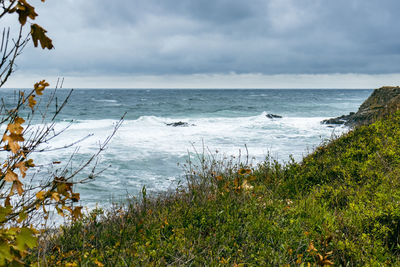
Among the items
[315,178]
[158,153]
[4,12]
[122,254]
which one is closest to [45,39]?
[4,12]

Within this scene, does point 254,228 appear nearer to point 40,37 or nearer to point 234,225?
point 234,225

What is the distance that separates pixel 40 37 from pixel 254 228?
12.3 feet

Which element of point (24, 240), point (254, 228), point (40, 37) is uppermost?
→ point (40, 37)

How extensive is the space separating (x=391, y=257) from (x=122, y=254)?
336 centimetres

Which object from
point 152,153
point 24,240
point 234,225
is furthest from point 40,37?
point 152,153

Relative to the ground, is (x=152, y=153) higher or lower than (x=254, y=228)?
lower

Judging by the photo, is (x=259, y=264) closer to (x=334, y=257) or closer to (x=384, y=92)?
(x=334, y=257)

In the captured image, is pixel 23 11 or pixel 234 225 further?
pixel 234 225

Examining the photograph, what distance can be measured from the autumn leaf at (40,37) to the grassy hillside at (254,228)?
1828 mm

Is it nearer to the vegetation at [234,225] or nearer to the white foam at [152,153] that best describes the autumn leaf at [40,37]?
the vegetation at [234,225]

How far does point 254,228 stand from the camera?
4234 mm

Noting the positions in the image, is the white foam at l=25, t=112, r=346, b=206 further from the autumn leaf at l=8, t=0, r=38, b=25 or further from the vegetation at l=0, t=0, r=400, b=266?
the autumn leaf at l=8, t=0, r=38, b=25

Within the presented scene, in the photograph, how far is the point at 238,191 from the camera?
484cm

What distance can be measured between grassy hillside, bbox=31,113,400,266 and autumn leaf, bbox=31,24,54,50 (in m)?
1.83
